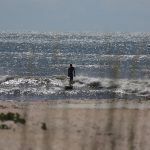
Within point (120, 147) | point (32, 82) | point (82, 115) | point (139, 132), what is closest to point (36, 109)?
point (82, 115)

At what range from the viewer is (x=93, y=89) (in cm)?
3041

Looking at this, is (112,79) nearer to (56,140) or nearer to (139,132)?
(56,140)

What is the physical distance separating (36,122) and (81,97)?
39.2 ft

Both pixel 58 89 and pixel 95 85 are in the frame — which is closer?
pixel 58 89

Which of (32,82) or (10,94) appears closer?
(10,94)

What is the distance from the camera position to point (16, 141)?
11125 millimetres

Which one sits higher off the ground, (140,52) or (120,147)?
(140,52)

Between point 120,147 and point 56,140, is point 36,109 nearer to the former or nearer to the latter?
point 56,140

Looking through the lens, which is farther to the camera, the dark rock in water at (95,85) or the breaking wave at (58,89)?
the dark rock in water at (95,85)

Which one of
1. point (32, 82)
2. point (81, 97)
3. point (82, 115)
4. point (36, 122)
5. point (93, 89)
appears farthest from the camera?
point (32, 82)

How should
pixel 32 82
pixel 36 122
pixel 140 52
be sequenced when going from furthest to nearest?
pixel 32 82 < pixel 36 122 < pixel 140 52

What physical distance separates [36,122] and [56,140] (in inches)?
150

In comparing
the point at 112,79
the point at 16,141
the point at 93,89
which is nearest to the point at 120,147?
the point at 16,141

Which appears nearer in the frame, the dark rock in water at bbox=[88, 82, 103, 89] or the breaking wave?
the breaking wave
